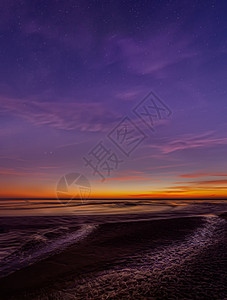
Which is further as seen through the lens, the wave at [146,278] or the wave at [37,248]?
the wave at [37,248]

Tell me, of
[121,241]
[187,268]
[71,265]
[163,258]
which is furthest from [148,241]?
[71,265]

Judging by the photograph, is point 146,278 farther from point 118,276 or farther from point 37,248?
point 37,248

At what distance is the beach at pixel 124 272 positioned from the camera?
403 centimetres

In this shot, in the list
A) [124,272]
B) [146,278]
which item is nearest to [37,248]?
[124,272]

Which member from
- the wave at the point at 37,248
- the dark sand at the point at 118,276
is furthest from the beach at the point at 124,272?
the wave at the point at 37,248

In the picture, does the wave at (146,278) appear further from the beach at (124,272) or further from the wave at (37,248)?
the wave at (37,248)

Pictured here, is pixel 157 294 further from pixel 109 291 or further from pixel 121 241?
pixel 121 241

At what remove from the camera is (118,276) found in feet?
15.8

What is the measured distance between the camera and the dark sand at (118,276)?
3998mm

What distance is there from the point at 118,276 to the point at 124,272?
12.0 inches

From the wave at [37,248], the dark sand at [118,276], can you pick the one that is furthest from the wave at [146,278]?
the wave at [37,248]

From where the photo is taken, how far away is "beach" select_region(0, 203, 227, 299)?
13.2 ft

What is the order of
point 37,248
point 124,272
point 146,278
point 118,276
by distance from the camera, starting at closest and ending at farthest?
1. point 146,278
2. point 118,276
3. point 124,272
4. point 37,248

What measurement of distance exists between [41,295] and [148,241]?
17.6ft
